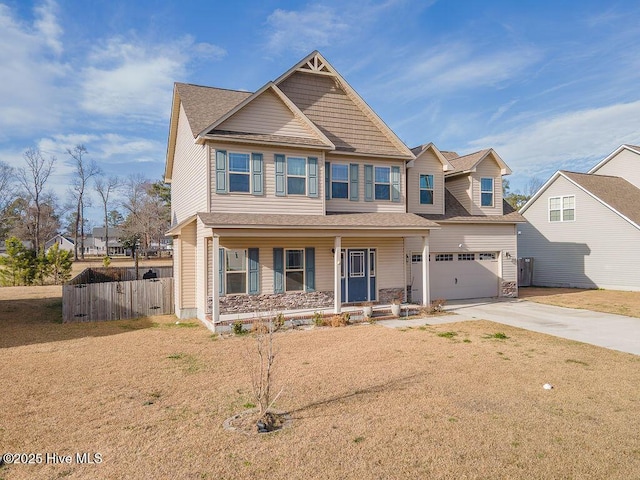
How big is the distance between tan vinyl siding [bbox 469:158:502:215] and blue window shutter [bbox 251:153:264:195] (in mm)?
10251

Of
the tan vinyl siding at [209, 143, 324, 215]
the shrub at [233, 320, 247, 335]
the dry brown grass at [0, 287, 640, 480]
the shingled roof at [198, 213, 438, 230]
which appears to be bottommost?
the dry brown grass at [0, 287, 640, 480]

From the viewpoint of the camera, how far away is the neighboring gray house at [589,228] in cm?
2144

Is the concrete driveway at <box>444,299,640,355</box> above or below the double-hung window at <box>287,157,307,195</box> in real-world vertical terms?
below

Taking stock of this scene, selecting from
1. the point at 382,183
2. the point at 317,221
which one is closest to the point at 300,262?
the point at 317,221

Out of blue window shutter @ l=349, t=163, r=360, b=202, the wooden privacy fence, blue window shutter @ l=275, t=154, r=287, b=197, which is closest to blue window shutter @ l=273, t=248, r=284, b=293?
blue window shutter @ l=275, t=154, r=287, b=197

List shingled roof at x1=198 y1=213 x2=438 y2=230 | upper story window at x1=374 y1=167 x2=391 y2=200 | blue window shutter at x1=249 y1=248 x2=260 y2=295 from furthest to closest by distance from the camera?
1. upper story window at x1=374 y1=167 x2=391 y2=200
2. blue window shutter at x1=249 y1=248 x2=260 y2=295
3. shingled roof at x1=198 y1=213 x2=438 y2=230

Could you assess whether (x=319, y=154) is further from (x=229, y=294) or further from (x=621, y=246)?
(x=621, y=246)

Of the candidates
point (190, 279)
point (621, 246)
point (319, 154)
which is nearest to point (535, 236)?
point (621, 246)

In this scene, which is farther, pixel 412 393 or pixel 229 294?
pixel 229 294

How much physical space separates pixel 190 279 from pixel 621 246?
22.0 metres

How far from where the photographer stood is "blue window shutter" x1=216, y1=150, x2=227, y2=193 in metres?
13.1

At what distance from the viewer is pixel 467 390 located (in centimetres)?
718

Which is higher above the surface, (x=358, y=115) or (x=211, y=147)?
(x=358, y=115)

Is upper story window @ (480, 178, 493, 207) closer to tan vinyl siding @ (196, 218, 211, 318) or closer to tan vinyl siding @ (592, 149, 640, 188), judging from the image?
tan vinyl siding @ (196, 218, 211, 318)
